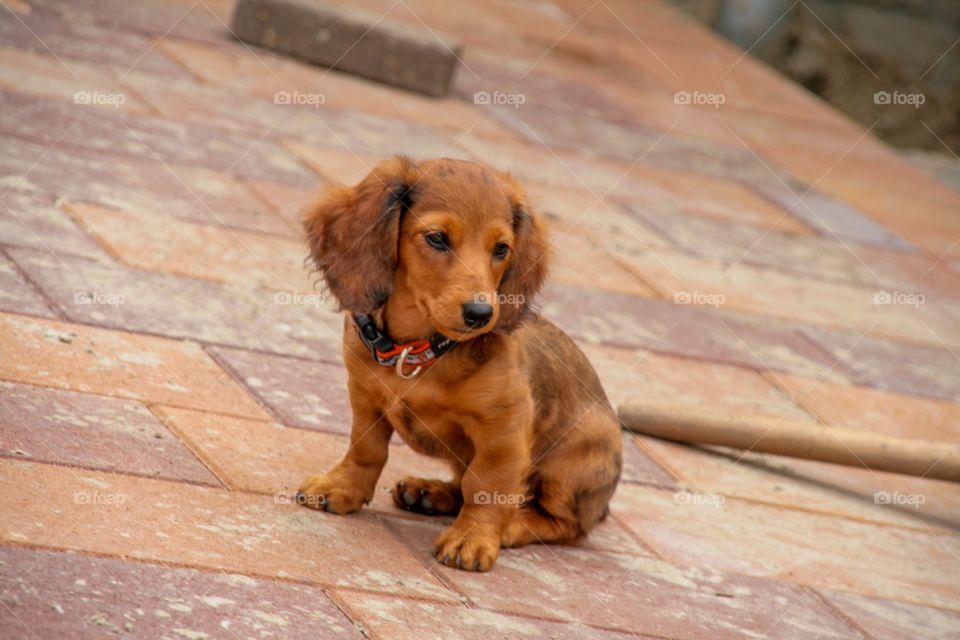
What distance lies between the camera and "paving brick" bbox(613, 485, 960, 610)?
5125 mm

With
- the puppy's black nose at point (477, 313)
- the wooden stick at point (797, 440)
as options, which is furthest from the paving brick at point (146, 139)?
the puppy's black nose at point (477, 313)

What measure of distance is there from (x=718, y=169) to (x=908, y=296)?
237 centimetres

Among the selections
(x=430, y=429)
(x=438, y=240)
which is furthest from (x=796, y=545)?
(x=438, y=240)

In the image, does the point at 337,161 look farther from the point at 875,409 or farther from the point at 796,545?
the point at 796,545

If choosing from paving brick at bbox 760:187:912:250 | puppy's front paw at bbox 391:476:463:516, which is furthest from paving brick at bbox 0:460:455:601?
paving brick at bbox 760:187:912:250

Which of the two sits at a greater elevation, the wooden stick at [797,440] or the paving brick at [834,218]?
the paving brick at [834,218]

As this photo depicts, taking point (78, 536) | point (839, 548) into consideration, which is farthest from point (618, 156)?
point (78, 536)

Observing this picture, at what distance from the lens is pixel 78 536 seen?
382 cm

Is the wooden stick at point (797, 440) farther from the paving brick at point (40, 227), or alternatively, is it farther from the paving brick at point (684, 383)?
the paving brick at point (40, 227)

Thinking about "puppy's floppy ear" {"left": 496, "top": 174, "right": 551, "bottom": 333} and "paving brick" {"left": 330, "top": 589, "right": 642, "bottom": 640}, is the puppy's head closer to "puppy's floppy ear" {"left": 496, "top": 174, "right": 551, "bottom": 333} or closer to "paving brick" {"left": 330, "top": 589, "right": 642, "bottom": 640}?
"puppy's floppy ear" {"left": 496, "top": 174, "right": 551, "bottom": 333}

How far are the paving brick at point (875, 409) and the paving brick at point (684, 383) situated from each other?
0.42 feet

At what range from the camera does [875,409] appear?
23.1ft

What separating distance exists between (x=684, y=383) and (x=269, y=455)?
2530 mm

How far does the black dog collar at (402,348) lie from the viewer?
429 centimetres
